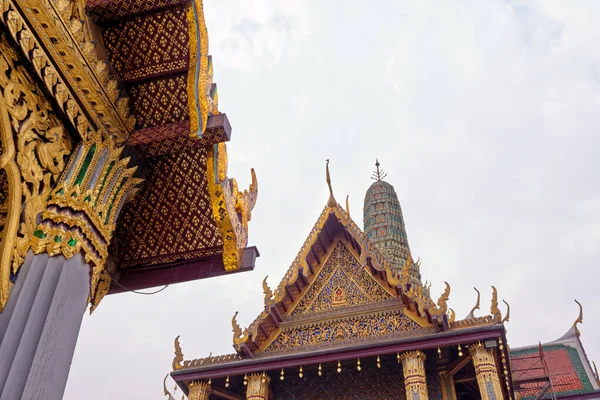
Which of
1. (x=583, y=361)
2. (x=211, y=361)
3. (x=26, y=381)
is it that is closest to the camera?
(x=26, y=381)

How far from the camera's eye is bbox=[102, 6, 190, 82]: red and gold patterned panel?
3268mm

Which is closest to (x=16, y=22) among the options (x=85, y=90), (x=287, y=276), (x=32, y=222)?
(x=85, y=90)

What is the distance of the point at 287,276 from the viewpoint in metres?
10.4

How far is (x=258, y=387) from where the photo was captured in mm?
9109

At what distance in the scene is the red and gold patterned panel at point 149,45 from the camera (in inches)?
129

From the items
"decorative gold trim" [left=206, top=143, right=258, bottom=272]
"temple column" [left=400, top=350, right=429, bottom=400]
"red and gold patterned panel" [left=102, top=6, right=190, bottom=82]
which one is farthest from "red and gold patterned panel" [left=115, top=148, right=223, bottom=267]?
"temple column" [left=400, top=350, right=429, bottom=400]

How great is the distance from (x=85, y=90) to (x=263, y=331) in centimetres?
757

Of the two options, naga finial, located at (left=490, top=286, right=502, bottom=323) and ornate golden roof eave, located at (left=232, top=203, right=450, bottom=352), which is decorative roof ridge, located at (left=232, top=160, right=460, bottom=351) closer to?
ornate golden roof eave, located at (left=232, top=203, right=450, bottom=352)

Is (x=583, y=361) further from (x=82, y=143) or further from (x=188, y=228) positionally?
(x=82, y=143)

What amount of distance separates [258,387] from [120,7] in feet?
23.9

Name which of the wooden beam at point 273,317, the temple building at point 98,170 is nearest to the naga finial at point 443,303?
the wooden beam at point 273,317

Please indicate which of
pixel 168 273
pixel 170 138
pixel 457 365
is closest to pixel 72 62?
pixel 170 138

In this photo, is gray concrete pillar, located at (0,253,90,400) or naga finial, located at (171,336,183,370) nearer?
gray concrete pillar, located at (0,253,90,400)

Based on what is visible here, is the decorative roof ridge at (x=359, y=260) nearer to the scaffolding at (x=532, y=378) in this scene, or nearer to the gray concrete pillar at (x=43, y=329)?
the scaffolding at (x=532, y=378)
